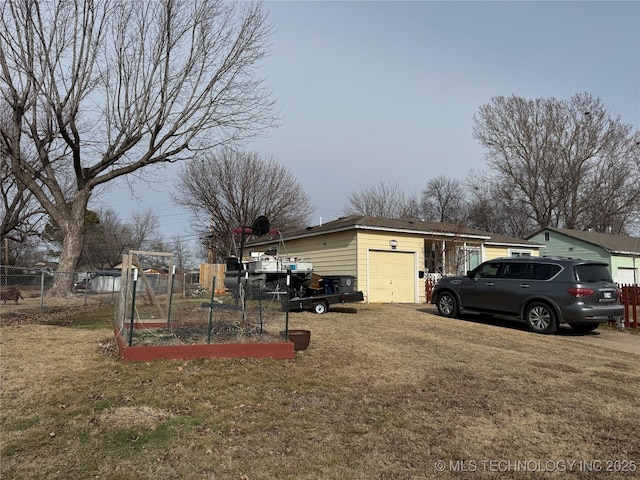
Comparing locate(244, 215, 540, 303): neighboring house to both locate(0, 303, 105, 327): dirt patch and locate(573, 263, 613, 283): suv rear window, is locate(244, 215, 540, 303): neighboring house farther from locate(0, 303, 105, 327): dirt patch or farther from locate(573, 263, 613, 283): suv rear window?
locate(573, 263, 613, 283): suv rear window

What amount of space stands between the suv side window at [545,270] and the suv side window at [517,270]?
143 mm

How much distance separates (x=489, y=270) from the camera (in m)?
12.0

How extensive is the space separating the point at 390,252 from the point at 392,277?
0.92 m

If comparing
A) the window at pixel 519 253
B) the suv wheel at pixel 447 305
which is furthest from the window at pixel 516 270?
the window at pixel 519 253

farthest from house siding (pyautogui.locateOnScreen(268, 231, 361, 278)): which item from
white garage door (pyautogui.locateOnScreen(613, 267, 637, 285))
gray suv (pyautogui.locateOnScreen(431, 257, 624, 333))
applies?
white garage door (pyautogui.locateOnScreen(613, 267, 637, 285))

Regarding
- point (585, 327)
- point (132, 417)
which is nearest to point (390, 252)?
point (585, 327)

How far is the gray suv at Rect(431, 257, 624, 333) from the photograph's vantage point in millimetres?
10117

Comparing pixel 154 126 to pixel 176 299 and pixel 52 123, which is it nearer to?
pixel 52 123

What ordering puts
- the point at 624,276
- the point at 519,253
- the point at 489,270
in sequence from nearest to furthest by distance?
the point at 489,270 → the point at 519,253 → the point at 624,276

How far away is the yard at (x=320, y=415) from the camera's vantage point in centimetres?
351

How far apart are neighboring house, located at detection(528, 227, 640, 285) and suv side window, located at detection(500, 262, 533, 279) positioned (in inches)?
639

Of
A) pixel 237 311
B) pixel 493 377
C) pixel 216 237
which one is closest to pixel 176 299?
pixel 237 311

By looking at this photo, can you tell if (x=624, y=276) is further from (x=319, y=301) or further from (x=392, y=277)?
(x=319, y=301)

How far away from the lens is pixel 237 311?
7758 mm
